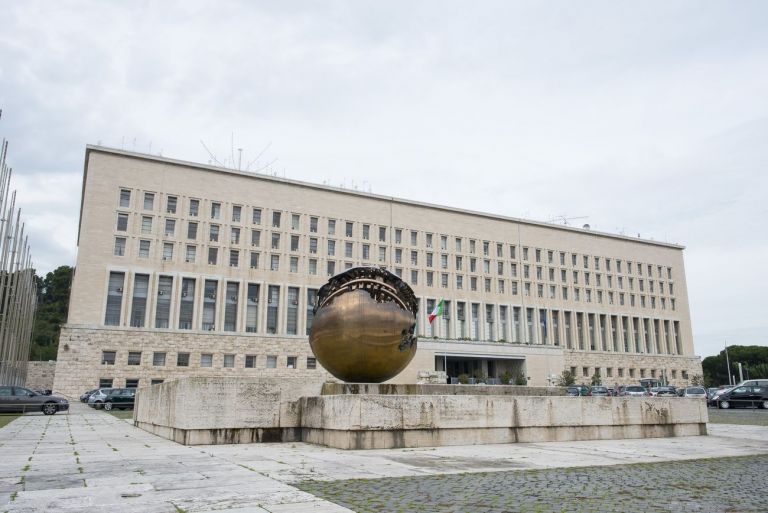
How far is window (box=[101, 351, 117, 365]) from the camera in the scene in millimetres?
52438

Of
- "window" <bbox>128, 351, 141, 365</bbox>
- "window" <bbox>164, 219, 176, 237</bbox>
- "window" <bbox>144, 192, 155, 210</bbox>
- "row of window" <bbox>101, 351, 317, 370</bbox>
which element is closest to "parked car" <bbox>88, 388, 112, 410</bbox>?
"row of window" <bbox>101, 351, 317, 370</bbox>

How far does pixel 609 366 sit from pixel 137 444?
3001 inches

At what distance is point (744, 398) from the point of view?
3562 cm

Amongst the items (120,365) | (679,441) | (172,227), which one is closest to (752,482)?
(679,441)

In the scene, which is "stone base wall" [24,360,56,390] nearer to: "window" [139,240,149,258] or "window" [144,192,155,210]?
"window" [139,240,149,258]

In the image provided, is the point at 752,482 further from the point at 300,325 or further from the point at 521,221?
the point at 521,221

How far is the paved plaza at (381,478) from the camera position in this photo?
19.2ft

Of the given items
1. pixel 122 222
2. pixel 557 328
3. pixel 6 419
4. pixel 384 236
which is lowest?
pixel 6 419

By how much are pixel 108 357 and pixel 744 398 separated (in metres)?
50.2

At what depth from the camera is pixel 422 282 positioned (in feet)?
229

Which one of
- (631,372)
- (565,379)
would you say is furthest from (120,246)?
(631,372)

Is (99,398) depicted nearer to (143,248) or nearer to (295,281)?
(143,248)

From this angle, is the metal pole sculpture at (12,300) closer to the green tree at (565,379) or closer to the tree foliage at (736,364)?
the green tree at (565,379)

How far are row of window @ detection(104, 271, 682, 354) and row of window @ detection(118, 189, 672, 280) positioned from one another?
5.37m
